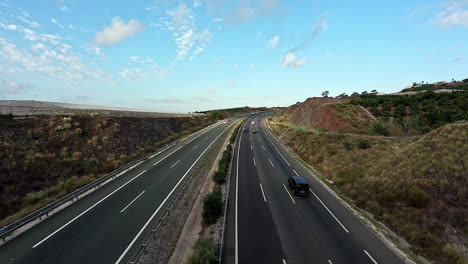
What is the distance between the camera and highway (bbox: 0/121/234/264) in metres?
12.6

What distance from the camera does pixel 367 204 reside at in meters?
19.5

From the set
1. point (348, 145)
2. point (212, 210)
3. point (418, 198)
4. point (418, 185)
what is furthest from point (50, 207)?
point (348, 145)

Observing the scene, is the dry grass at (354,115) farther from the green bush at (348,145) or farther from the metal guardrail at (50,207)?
the metal guardrail at (50,207)

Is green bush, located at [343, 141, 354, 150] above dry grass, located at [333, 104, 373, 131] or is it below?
below

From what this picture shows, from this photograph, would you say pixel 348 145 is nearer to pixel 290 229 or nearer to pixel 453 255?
pixel 453 255

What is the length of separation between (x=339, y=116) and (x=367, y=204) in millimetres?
37187

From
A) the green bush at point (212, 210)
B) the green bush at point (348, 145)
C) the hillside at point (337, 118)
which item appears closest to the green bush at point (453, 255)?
the green bush at point (212, 210)

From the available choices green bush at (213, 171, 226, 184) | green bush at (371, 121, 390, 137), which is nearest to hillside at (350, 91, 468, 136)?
green bush at (371, 121, 390, 137)

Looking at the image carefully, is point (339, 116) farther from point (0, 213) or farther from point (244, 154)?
point (0, 213)

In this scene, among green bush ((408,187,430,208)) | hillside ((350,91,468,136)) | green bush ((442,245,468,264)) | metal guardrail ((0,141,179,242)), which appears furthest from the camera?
hillside ((350,91,468,136))

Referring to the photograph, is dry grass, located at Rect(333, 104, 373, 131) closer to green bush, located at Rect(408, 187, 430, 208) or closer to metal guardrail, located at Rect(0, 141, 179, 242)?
green bush, located at Rect(408, 187, 430, 208)

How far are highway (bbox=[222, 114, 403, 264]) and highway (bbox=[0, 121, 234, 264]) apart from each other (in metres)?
6.19

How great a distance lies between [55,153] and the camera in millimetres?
27703

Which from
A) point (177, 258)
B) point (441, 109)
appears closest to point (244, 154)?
point (177, 258)
